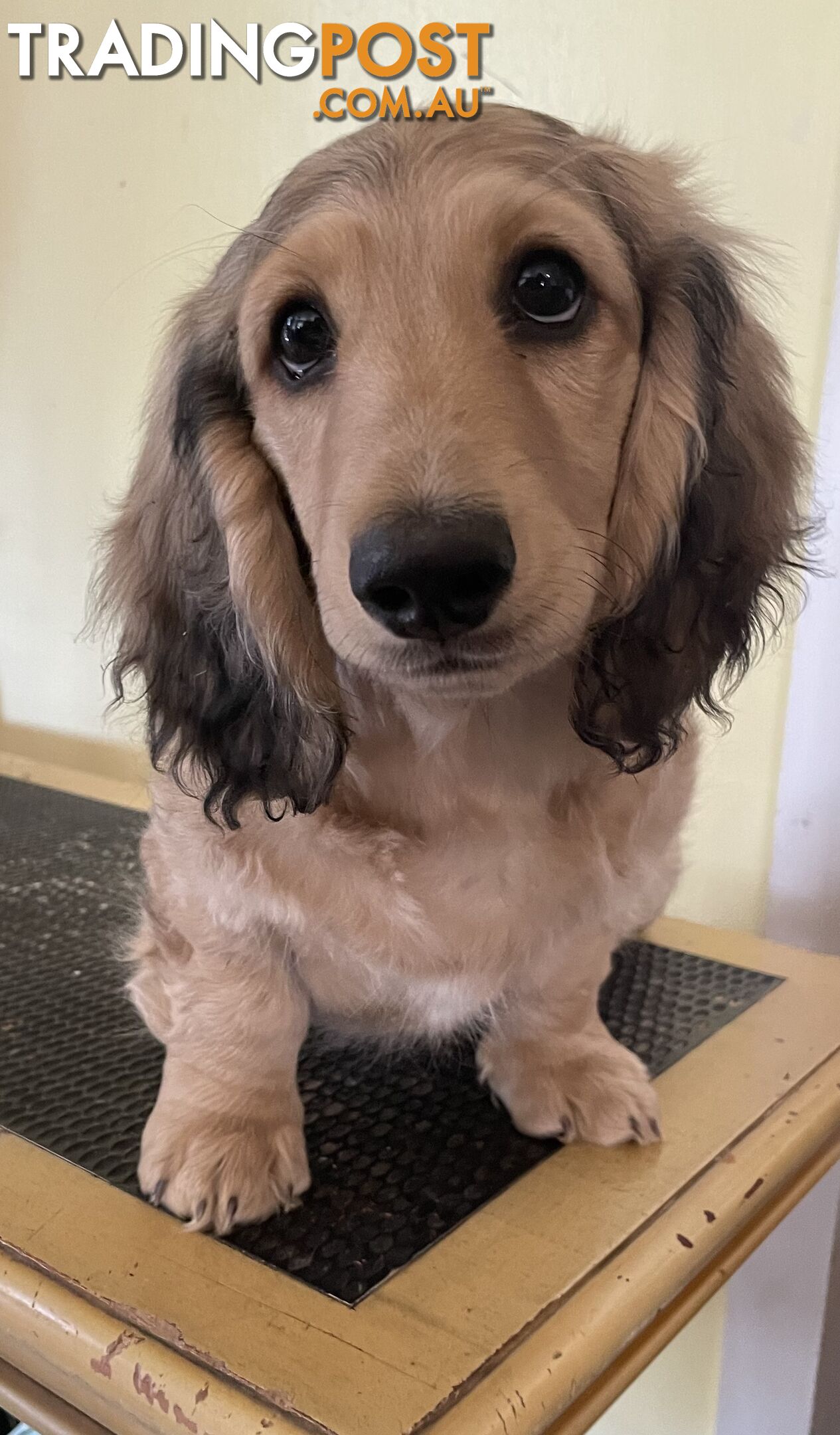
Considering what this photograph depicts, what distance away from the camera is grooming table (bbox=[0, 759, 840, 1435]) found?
0.69m

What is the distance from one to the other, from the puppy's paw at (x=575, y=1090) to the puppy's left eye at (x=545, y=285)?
2.18 feet

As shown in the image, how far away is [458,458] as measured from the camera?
678mm

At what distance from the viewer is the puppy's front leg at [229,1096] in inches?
33.9

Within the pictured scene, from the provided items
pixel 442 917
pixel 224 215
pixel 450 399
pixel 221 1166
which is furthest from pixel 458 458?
pixel 224 215

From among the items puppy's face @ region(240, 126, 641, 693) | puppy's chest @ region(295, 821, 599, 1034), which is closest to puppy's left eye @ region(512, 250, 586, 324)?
puppy's face @ region(240, 126, 641, 693)

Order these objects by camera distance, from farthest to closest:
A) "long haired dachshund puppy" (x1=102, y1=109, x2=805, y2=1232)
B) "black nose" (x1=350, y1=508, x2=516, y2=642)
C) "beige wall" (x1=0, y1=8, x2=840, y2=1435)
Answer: "beige wall" (x1=0, y1=8, x2=840, y2=1435), "long haired dachshund puppy" (x1=102, y1=109, x2=805, y2=1232), "black nose" (x1=350, y1=508, x2=516, y2=642)

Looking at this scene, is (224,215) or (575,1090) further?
(224,215)

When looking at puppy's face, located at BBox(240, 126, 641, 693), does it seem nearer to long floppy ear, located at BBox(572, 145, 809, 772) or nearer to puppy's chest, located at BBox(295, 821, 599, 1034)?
long floppy ear, located at BBox(572, 145, 809, 772)

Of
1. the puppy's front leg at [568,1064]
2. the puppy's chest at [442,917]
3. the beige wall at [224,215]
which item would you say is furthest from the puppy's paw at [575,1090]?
the beige wall at [224,215]

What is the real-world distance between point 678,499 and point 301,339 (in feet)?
1.05

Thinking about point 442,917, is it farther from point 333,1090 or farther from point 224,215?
point 224,215

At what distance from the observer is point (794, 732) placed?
142 centimetres

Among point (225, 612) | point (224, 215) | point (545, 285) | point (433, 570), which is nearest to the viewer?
point (433, 570)

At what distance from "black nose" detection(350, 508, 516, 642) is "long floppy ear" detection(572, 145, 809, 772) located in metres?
0.21
